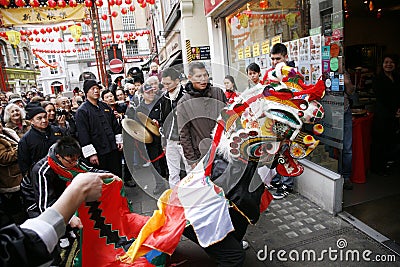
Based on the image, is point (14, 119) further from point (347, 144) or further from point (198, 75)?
point (347, 144)

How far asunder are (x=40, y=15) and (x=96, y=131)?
30.5 ft

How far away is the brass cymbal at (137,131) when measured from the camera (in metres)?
4.54

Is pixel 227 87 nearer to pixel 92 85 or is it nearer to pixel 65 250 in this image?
pixel 92 85

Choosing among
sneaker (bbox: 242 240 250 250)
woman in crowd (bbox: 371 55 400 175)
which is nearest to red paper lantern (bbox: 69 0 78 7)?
woman in crowd (bbox: 371 55 400 175)

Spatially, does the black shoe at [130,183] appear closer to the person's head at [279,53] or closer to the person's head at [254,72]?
the person's head at [254,72]

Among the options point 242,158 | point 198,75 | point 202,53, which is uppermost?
point 202,53

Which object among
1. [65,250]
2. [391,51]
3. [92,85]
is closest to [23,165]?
[65,250]

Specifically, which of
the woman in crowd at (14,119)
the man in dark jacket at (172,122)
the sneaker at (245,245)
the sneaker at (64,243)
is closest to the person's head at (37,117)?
the woman in crowd at (14,119)

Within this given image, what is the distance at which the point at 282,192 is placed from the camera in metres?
4.18

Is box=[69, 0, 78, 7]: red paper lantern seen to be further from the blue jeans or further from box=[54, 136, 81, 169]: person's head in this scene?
the blue jeans

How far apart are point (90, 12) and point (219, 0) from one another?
766 centimetres

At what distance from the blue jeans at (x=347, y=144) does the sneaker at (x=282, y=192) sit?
0.73 metres

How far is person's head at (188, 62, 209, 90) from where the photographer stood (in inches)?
118

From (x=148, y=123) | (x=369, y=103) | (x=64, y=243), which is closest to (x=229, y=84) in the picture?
(x=148, y=123)
